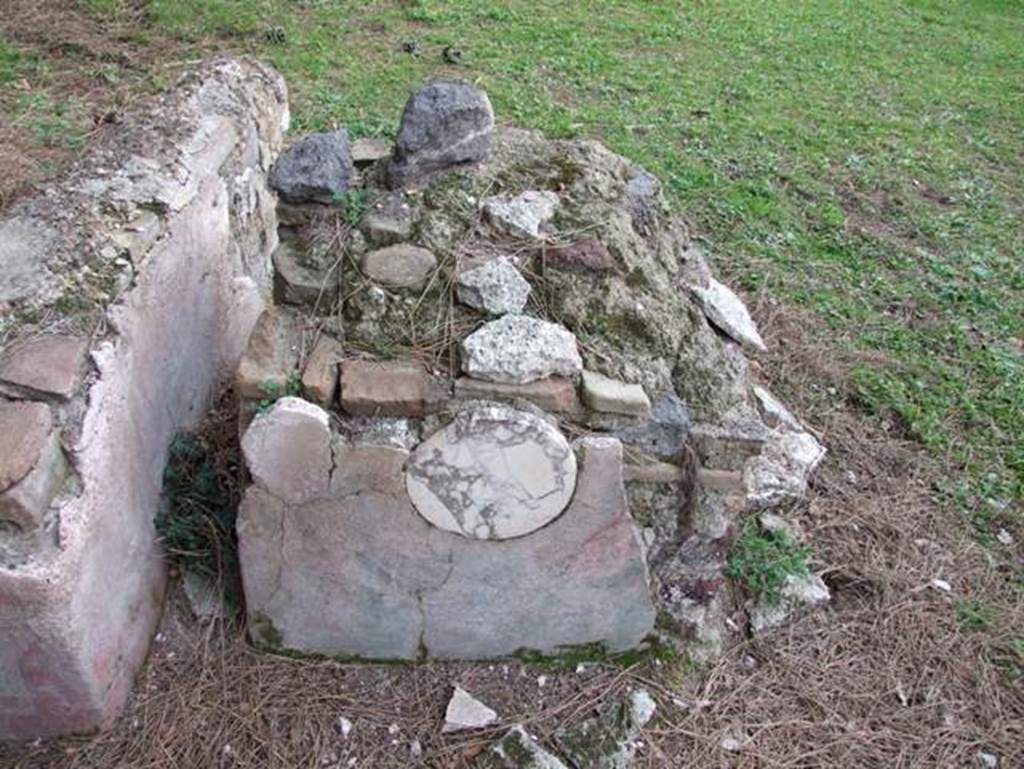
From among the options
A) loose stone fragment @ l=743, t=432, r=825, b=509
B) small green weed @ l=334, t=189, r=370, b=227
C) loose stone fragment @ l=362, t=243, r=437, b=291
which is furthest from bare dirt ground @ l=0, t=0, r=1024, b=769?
small green weed @ l=334, t=189, r=370, b=227

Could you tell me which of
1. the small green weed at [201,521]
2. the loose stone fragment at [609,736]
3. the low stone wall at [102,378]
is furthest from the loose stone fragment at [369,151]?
the loose stone fragment at [609,736]

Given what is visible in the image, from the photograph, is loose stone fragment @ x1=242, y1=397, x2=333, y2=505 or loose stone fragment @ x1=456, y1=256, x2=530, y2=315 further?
loose stone fragment @ x1=456, y1=256, x2=530, y2=315

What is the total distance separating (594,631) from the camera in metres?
2.45

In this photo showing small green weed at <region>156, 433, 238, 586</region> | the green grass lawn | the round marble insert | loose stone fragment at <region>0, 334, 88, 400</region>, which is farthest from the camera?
the green grass lawn

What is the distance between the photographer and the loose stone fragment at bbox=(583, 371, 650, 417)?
7.24 feet

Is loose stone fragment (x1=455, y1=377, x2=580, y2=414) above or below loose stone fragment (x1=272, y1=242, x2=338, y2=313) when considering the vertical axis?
below

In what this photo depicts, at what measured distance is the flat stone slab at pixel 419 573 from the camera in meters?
2.19

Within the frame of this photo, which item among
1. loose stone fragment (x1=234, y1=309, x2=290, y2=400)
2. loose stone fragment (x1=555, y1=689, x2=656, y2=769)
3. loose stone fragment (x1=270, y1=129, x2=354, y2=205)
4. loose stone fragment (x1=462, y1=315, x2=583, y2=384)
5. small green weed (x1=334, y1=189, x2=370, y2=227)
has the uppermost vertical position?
loose stone fragment (x1=270, y1=129, x2=354, y2=205)

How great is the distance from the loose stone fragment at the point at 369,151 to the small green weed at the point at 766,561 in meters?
1.65

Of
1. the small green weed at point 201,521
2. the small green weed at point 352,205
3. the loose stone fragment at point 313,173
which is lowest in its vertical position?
the small green weed at point 201,521

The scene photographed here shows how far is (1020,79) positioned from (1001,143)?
1.78m

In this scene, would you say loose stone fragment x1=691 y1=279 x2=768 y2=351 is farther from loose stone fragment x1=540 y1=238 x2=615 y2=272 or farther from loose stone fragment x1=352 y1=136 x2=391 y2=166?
loose stone fragment x1=352 y1=136 x2=391 y2=166

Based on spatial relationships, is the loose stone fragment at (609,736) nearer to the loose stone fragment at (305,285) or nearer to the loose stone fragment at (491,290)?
the loose stone fragment at (491,290)

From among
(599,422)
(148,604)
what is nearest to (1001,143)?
(599,422)
